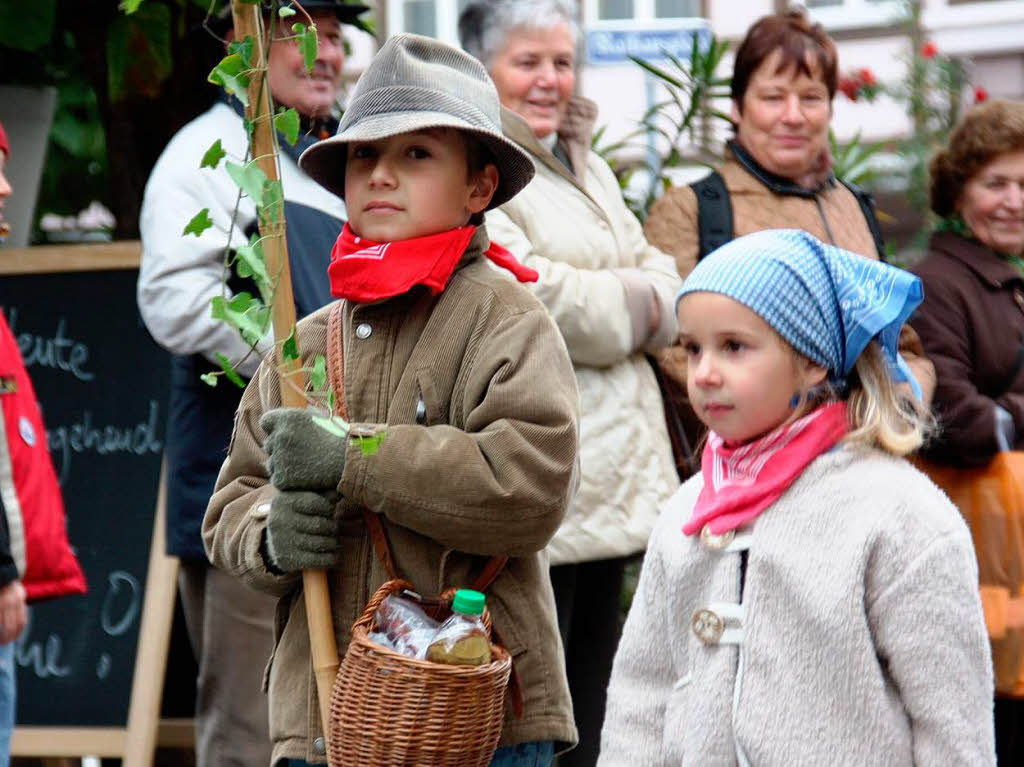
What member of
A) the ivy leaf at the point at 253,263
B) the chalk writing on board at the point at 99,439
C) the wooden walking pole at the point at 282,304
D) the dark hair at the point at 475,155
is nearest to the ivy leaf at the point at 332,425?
the wooden walking pole at the point at 282,304

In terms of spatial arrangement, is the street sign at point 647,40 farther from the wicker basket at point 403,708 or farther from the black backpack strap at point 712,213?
the wicker basket at point 403,708

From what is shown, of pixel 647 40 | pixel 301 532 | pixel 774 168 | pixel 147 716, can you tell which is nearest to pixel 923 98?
pixel 647 40

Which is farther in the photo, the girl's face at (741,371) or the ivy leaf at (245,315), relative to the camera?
the girl's face at (741,371)

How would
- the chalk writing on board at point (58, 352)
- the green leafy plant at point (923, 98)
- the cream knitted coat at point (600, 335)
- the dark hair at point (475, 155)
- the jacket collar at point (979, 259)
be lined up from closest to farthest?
1. the dark hair at point (475, 155)
2. the cream knitted coat at point (600, 335)
3. the jacket collar at point (979, 259)
4. the chalk writing on board at point (58, 352)
5. the green leafy plant at point (923, 98)

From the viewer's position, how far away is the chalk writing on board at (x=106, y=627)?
5285 millimetres

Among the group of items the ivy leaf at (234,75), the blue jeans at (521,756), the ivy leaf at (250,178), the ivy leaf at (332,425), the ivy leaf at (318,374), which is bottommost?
the blue jeans at (521,756)

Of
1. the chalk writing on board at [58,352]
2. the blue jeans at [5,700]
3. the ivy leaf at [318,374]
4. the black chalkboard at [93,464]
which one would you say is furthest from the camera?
the chalk writing on board at [58,352]

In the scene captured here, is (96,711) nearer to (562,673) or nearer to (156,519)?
(156,519)

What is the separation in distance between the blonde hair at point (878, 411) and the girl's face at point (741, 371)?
75mm

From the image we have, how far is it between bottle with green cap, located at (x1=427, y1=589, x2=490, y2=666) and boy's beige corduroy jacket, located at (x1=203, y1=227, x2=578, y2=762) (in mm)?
161

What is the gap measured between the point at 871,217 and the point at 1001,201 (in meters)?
0.39

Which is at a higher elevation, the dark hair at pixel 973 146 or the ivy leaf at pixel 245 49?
the ivy leaf at pixel 245 49

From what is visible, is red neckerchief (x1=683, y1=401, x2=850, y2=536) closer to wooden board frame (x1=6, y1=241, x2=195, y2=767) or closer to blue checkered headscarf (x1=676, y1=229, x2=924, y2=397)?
blue checkered headscarf (x1=676, y1=229, x2=924, y2=397)

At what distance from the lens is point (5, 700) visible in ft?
12.6
